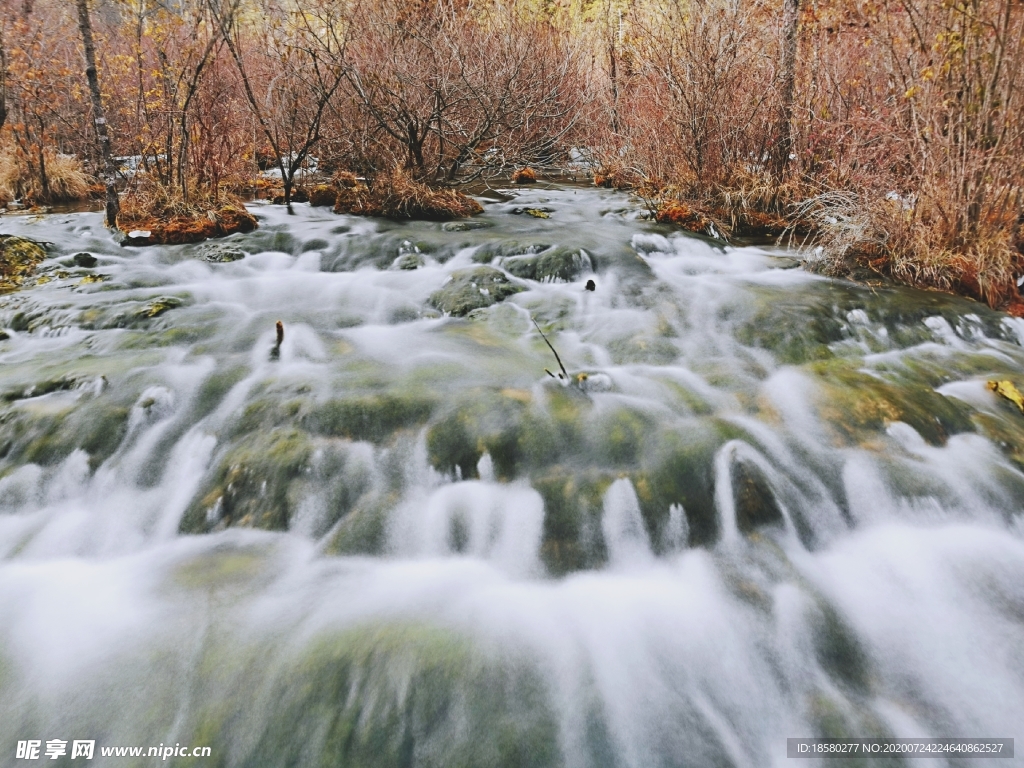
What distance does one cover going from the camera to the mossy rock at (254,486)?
2.61 m

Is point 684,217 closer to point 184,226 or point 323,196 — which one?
point 323,196

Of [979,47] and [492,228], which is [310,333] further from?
[979,47]

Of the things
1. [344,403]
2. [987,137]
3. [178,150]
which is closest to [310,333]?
[344,403]

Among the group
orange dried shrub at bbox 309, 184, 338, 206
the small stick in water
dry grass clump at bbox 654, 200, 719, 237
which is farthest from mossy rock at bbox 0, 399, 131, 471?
dry grass clump at bbox 654, 200, 719, 237

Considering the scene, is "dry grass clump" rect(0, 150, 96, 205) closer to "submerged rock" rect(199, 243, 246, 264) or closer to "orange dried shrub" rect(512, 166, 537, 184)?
"submerged rock" rect(199, 243, 246, 264)

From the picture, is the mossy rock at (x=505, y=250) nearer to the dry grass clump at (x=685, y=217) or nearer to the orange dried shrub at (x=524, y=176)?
the dry grass clump at (x=685, y=217)

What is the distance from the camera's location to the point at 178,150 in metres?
6.71

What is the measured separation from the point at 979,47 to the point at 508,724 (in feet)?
19.4

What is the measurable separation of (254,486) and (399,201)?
5.65 m

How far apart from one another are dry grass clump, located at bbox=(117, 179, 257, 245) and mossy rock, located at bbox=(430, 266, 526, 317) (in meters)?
3.14

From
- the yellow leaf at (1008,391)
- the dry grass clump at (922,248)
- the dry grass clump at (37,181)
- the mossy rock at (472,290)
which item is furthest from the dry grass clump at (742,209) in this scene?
the dry grass clump at (37,181)

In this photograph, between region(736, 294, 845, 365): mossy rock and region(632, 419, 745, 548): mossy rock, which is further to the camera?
region(736, 294, 845, 365): mossy rock

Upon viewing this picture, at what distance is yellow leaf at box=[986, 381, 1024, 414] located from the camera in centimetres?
341

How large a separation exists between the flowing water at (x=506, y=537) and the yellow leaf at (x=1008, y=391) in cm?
5
